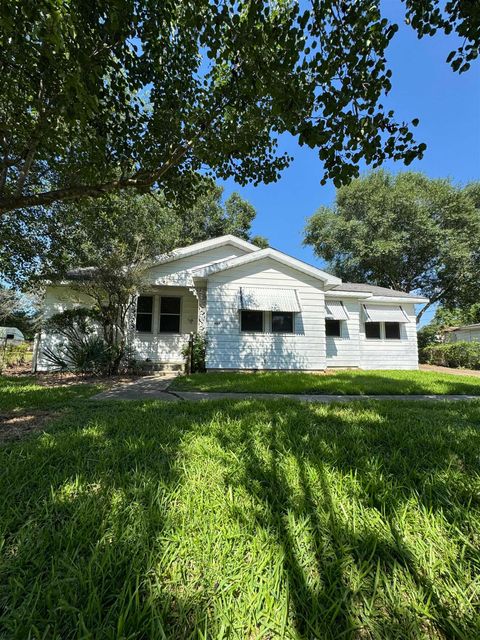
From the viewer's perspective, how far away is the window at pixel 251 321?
10430 millimetres

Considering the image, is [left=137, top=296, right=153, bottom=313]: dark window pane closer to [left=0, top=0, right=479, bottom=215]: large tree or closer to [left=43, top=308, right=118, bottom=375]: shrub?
[left=43, top=308, right=118, bottom=375]: shrub

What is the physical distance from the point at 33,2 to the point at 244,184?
3.92m

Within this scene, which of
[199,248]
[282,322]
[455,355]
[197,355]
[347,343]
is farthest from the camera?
[455,355]

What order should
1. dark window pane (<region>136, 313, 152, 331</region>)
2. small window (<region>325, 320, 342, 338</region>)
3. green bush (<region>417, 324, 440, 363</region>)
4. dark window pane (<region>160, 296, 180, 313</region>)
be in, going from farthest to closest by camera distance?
green bush (<region>417, 324, 440, 363</region>) → small window (<region>325, 320, 342, 338</region>) → dark window pane (<region>160, 296, 180, 313</region>) → dark window pane (<region>136, 313, 152, 331</region>)

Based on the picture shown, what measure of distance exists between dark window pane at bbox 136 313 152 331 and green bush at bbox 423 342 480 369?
14894 millimetres

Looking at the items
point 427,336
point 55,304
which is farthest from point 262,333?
point 427,336

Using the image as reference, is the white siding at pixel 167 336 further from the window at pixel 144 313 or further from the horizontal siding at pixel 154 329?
the window at pixel 144 313

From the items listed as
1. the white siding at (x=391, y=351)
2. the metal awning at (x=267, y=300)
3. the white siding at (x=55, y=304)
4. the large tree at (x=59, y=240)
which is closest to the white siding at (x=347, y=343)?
the white siding at (x=391, y=351)

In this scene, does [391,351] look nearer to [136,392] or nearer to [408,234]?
[136,392]

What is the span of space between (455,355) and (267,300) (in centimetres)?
1167

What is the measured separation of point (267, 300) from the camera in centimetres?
1020

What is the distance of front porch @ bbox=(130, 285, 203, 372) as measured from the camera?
11.2 metres

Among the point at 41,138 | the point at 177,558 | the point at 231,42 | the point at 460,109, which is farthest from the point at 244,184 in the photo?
the point at 460,109

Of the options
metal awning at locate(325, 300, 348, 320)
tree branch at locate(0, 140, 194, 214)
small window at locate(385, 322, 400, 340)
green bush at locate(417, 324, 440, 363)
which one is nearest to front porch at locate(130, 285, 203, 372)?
metal awning at locate(325, 300, 348, 320)
